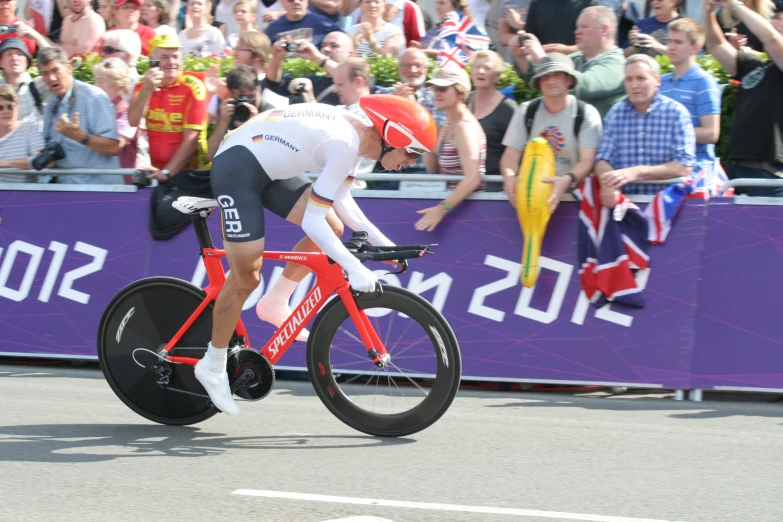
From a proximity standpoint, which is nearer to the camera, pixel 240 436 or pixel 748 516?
pixel 748 516

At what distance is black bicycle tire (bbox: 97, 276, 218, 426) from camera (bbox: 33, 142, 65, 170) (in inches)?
117

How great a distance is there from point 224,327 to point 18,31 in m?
6.66

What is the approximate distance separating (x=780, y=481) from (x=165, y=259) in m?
4.97

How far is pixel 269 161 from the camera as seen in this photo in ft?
19.2

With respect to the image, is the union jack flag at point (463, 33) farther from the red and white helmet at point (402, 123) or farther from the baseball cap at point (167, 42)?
the red and white helmet at point (402, 123)

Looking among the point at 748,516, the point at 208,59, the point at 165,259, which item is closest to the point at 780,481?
the point at 748,516

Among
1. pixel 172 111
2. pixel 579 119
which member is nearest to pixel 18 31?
pixel 172 111

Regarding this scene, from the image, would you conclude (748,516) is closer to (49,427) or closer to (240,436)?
(240,436)

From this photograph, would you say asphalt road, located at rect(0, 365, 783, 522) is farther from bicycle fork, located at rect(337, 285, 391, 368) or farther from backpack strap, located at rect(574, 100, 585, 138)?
backpack strap, located at rect(574, 100, 585, 138)

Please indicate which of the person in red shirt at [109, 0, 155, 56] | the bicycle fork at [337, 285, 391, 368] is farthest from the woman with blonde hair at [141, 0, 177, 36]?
the bicycle fork at [337, 285, 391, 368]

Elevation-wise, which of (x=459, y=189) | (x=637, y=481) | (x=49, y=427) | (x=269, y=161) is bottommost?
(x=49, y=427)

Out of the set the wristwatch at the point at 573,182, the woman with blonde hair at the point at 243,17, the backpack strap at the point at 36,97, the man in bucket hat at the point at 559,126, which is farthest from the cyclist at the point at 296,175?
the woman with blonde hair at the point at 243,17

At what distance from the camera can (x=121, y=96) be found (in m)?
9.62

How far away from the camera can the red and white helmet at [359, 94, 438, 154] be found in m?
5.60
